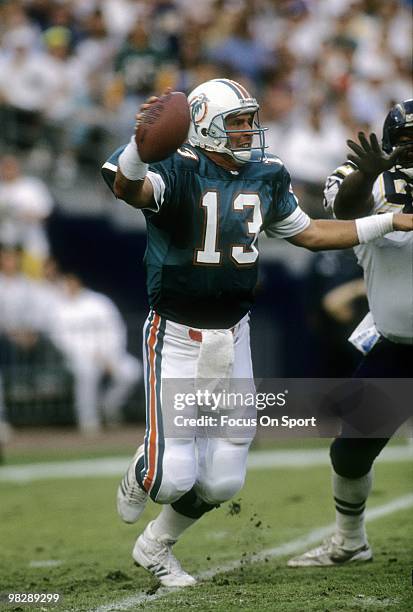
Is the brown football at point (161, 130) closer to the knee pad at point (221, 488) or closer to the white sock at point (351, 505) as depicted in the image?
the knee pad at point (221, 488)

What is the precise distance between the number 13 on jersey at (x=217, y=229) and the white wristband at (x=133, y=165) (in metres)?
0.43

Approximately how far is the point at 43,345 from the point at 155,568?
6109mm

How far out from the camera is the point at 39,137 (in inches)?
448

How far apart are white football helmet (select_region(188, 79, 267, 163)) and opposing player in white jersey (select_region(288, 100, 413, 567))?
1.48 ft

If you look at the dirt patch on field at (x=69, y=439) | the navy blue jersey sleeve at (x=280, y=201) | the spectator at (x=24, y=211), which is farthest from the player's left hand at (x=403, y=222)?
the spectator at (x=24, y=211)

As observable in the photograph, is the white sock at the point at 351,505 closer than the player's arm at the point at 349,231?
No

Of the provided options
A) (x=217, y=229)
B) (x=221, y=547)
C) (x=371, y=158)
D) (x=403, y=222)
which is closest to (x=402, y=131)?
(x=371, y=158)

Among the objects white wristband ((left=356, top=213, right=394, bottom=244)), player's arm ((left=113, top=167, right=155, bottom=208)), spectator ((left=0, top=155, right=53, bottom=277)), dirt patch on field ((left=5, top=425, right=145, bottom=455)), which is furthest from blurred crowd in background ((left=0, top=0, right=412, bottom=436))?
player's arm ((left=113, top=167, right=155, bottom=208))

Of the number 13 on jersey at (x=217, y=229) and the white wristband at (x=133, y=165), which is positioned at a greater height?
the white wristband at (x=133, y=165)

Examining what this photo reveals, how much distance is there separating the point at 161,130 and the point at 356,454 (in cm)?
178

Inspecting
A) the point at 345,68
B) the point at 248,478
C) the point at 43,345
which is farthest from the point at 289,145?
the point at 248,478

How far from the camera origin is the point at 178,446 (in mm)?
4801

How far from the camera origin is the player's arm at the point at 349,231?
4.81 metres

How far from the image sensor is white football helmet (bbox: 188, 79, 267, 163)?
4.82m
